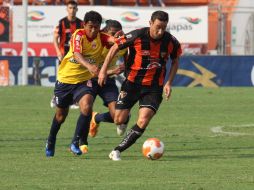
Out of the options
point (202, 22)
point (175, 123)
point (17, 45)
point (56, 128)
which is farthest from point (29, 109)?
point (202, 22)

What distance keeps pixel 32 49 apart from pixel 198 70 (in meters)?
8.10

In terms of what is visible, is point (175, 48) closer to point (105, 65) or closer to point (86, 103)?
point (105, 65)

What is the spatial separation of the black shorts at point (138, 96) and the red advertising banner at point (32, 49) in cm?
2202

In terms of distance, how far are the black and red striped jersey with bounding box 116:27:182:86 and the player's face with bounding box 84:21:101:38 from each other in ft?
1.34

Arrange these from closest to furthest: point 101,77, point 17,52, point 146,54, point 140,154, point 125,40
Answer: point 101,77, point 125,40, point 146,54, point 140,154, point 17,52

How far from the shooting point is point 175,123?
739 inches

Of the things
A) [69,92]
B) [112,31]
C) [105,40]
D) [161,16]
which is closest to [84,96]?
[69,92]

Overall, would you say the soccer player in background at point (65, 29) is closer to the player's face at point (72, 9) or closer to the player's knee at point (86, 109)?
Answer: the player's face at point (72, 9)

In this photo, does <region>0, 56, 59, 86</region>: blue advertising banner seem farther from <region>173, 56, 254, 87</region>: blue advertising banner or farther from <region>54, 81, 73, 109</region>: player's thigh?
<region>54, 81, 73, 109</region>: player's thigh

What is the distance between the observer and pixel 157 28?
41.1 ft

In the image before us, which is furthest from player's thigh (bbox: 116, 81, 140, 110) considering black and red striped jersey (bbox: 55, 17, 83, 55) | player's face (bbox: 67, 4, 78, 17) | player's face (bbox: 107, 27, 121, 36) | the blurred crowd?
the blurred crowd

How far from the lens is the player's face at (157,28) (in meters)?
12.5

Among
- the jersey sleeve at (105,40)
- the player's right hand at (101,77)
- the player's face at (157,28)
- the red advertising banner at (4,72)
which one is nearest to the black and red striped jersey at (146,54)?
the player's face at (157,28)

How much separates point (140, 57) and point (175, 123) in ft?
19.6
